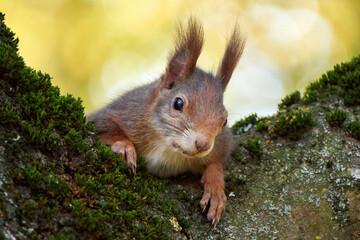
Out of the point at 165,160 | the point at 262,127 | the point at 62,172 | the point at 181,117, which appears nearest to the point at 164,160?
the point at 165,160

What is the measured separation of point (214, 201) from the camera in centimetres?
275

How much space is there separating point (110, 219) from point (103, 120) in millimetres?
1693

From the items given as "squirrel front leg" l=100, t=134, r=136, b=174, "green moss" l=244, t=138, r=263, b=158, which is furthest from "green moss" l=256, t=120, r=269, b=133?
"squirrel front leg" l=100, t=134, r=136, b=174

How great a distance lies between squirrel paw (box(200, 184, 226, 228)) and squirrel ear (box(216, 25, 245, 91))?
1.18 metres

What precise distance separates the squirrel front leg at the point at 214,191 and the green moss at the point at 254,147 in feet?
1.04

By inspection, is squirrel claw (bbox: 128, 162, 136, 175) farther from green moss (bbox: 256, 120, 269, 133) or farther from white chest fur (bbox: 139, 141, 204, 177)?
green moss (bbox: 256, 120, 269, 133)

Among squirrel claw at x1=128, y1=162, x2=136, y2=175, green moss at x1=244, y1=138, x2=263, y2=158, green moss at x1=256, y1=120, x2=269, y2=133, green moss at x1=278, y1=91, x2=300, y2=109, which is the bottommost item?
squirrel claw at x1=128, y1=162, x2=136, y2=175

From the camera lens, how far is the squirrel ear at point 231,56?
3682 mm

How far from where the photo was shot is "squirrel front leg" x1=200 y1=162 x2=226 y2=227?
102 inches

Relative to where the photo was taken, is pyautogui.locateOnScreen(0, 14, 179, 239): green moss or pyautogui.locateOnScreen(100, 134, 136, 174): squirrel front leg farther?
pyautogui.locateOnScreen(100, 134, 136, 174): squirrel front leg

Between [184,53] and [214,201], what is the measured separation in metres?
1.43

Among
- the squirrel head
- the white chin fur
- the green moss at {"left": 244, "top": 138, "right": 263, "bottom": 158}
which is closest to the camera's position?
A: the squirrel head

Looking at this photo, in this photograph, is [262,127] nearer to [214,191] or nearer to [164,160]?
[214,191]

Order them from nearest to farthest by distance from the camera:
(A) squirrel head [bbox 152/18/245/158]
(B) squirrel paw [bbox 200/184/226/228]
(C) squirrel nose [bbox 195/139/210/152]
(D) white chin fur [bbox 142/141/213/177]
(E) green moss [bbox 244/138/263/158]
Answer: (B) squirrel paw [bbox 200/184/226/228]
(C) squirrel nose [bbox 195/139/210/152]
(A) squirrel head [bbox 152/18/245/158]
(E) green moss [bbox 244/138/263/158]
(D) white chin fur [bbox 142/141/213/177]
